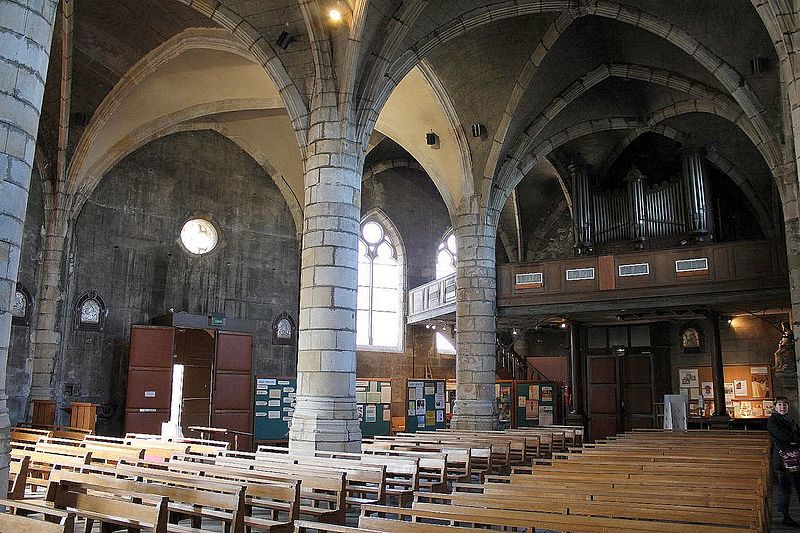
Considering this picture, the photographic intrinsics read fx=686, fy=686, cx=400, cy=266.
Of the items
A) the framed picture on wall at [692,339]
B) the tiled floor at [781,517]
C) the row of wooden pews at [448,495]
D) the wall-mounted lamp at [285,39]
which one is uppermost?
the wall-mounted lamp at [285,39]

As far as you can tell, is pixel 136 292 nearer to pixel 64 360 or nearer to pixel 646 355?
pixel 64 360

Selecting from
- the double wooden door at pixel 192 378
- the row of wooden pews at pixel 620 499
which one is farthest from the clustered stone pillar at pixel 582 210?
the row of wooden pews at pixel 620 499

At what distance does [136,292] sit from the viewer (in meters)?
17.2

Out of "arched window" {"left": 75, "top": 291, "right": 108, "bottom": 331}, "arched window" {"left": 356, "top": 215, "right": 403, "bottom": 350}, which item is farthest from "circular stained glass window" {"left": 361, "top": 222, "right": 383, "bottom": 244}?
"arched window" {"left": 75, "top": 291, "right": 108, "bottom": 331}

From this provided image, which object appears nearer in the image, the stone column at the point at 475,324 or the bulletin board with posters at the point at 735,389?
the stone column at the point at 475,324

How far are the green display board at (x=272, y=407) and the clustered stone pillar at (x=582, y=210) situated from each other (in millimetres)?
8868

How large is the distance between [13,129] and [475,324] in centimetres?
1196

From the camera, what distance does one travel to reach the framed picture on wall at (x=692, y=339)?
20052 mm

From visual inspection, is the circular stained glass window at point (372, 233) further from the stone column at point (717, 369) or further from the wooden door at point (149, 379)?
the stone column at point (717, 369)

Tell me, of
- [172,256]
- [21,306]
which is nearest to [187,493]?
[21,306]

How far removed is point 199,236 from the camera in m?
18.8

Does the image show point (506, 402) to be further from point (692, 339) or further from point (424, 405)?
point (692, 339)

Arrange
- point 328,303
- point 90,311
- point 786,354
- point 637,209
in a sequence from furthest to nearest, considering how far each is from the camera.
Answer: point 637,209, point 90,311, point 786,354, point 328,303

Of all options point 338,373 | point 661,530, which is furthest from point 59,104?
point 661,530
